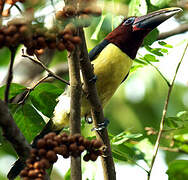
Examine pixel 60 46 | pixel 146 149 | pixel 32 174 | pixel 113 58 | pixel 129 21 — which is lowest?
pixel 146 149

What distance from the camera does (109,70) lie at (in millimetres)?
3484

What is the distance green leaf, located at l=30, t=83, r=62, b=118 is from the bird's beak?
0.98 meters

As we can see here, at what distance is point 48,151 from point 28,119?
36.6 inches

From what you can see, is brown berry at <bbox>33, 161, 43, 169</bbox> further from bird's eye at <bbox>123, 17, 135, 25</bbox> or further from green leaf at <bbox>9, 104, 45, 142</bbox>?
bird's eye at <bbox>123, 17, 135, 25</bbox>

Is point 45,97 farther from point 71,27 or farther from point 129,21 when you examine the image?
point 129,21

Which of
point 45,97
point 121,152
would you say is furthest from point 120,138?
point 45,97

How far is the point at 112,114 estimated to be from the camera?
16.5 feet

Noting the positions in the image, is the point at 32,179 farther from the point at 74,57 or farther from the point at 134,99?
the point at 134,99

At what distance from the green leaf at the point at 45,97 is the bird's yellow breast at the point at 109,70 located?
2.37 feet

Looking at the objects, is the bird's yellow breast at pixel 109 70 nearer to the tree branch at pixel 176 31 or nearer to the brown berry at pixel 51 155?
the tree branch at pixel 176 31

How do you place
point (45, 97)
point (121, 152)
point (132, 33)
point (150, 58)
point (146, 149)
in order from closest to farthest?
1. point (45, 97)
2. point (121, 152)
3. point (150, 58)
4. point (146, 149)
5. point (132, 33)

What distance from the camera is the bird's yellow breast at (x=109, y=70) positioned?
3.46 m

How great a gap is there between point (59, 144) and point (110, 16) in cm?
151

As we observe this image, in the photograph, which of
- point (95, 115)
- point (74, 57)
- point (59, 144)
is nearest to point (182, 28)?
point (95, 115)
